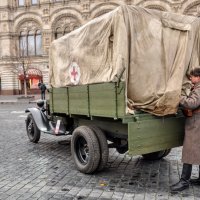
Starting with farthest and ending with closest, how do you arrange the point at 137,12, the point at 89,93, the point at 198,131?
the point at 89,93 → the point at 137,12 → the point at 198,131

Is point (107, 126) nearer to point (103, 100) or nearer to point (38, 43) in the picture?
point (103, 100)

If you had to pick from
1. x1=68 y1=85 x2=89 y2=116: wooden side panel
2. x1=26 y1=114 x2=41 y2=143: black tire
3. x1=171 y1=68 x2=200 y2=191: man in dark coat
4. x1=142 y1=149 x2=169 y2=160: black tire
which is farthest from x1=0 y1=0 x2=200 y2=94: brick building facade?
x1=171 y1=68 x2=200 y2=191: man in dark coat

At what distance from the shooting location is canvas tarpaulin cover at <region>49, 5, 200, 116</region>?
18.0ft

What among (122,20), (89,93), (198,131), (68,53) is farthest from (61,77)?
(198,131)

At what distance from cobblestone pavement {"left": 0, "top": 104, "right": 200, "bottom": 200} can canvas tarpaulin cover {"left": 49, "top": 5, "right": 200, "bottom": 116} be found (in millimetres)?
1241

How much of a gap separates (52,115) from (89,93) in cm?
271

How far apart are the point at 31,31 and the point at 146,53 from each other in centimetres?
4037

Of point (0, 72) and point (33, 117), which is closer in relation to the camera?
point (33, 117)

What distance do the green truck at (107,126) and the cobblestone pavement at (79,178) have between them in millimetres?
338

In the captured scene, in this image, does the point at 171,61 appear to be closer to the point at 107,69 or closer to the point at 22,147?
the point at 107,69

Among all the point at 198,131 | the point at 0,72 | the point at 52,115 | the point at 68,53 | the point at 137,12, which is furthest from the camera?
the point at 0,72

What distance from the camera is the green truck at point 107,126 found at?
17.5 ft

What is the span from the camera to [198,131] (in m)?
5.18

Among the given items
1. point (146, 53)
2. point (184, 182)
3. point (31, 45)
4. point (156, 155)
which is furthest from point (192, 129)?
point (31, 45)
